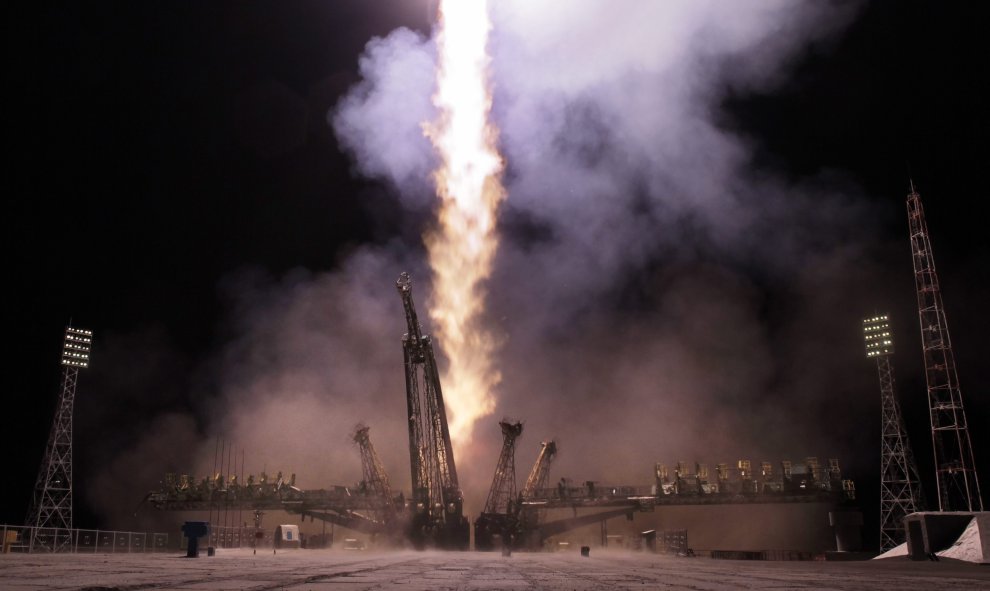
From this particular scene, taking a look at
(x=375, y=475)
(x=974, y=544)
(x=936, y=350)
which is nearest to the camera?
(x=974, y=544)

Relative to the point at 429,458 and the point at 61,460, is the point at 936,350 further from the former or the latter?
the point at 61,460

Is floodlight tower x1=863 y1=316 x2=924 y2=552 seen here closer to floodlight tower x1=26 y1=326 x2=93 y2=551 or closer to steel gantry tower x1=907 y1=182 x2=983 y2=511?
steel gantry tower x1=907 y1=182 x2=983 y2=511

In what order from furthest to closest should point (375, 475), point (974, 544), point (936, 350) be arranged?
point (375, 475)
point (936, 350)
point (974, 544)

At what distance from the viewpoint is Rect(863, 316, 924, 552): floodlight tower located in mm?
78556

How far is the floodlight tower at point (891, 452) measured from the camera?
258 feet

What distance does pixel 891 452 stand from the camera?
79.0 m

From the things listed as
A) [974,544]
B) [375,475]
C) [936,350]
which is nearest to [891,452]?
[936,350]

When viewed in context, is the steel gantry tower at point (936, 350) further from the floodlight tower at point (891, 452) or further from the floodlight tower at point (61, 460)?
the floodlight tower at point (61, 460)

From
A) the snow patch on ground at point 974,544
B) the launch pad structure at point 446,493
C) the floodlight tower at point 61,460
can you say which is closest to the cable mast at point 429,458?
the launch pad structure at point 446,493

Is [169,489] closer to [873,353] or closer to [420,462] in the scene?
[420,462]

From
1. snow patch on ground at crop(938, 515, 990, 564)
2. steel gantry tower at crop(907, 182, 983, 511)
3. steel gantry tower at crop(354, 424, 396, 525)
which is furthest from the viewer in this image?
steel gantry tower at crop(354, 424, 396, 525)

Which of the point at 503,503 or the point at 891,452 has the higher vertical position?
the point at 891,452

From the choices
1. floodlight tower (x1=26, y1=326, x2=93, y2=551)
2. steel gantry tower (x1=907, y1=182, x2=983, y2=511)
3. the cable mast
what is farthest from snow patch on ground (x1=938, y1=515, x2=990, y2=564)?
floodlight tower (x1=26, y1=326, x2=93, y2=551)

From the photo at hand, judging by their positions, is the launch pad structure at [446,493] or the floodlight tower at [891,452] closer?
the floodlight tower at [891,452]
